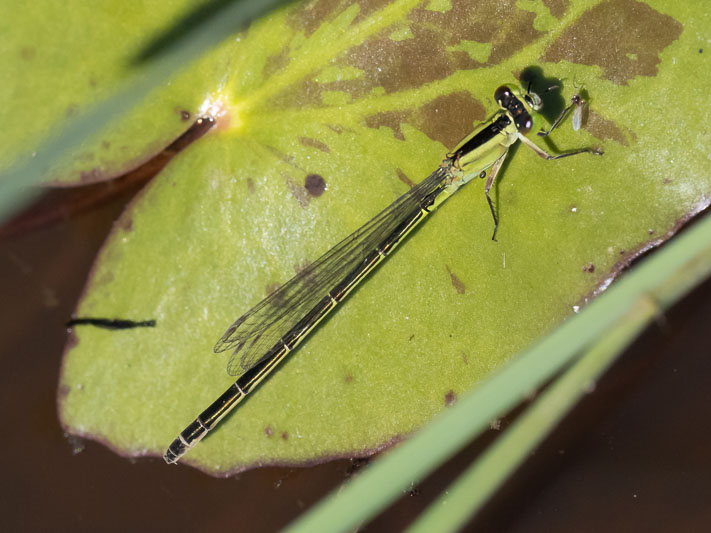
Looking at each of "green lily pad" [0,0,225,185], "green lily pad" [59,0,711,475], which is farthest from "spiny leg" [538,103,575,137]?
"green lily pad" [0,0,225,185]

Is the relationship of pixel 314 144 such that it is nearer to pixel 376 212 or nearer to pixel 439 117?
pixel 376 212

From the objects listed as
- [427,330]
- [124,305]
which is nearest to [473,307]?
[427,330]

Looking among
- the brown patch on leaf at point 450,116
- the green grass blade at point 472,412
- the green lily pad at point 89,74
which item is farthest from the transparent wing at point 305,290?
the green grass blade at point 472,412

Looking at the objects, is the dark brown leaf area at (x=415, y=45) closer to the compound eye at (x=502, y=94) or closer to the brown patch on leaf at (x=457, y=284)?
the compound eye at (x=502, y=94)

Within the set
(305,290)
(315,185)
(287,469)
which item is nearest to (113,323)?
(305,290)

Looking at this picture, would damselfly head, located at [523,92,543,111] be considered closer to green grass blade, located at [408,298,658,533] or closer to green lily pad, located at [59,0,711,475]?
green lily pad, located at [59,0,711,475]
